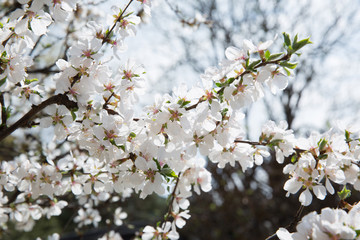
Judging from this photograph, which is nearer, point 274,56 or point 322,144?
point 274,56

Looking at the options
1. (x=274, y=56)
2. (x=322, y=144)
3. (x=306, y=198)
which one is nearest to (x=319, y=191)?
(x=306, y=198)

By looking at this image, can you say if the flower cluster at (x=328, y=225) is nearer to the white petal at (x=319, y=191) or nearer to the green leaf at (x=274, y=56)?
the white petal at (x=319, y=191)

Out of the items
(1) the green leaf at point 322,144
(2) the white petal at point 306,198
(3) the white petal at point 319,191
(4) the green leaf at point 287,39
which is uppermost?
(4) the green leaf at point 287,39

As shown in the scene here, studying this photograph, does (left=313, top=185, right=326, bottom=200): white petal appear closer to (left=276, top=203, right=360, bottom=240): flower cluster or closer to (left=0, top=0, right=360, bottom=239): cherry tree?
(left=0, top=0, right=360, bottom=239): cherry tree

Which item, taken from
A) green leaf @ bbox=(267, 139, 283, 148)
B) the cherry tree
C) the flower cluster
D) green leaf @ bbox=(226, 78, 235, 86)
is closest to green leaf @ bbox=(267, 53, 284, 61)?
the cherry tree

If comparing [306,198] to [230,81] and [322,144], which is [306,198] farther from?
[230,81]

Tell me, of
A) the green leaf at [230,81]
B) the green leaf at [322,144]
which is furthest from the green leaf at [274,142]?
the green leaf at [230,81]

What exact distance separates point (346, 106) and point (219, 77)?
6066 millimetres

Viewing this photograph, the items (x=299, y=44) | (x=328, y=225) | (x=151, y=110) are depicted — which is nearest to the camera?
(x=328, y=225)

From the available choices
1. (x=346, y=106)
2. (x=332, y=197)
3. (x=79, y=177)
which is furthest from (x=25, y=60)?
(x=346, y=106)

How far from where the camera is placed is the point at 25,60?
121cm

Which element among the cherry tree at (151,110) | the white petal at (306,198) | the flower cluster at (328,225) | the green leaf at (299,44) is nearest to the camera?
the flower cluster at (328,225)

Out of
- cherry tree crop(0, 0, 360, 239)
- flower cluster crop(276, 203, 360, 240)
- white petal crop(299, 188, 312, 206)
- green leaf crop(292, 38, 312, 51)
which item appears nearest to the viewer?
flower cluster crop(276, 203, 360, 240)

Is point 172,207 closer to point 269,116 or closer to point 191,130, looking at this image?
point 191,130
